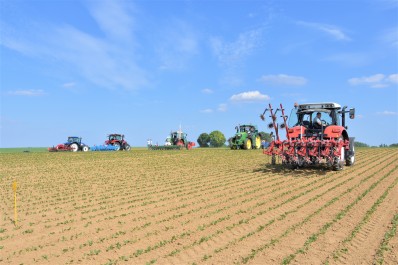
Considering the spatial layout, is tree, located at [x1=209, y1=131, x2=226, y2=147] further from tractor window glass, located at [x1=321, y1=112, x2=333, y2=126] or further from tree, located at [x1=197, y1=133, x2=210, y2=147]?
tractor window glass, located at [x1=321, y1=112, x2=333, y2=126]

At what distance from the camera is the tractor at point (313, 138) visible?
11133mm

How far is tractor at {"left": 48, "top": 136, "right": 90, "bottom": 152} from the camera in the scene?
32781mm

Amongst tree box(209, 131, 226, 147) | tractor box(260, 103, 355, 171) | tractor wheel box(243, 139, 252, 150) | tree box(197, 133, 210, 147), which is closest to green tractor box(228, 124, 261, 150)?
tractor wheel box(243, 139, 252, 150)

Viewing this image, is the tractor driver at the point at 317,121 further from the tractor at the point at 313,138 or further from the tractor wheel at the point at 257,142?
the tractor wheel at the point at 257,142

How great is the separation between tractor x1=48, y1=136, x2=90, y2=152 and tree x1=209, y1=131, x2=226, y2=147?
4708cm

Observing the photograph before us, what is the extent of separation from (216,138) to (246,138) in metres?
51.9

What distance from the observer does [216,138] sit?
262ft

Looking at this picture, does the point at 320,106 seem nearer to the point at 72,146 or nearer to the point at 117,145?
the point at 117,145

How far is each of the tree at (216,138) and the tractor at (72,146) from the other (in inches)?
1853

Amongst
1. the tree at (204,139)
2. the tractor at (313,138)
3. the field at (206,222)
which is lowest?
the field at (206,222)

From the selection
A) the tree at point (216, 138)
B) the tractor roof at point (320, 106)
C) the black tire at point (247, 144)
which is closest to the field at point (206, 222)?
the tractor roof at point (320, 106)

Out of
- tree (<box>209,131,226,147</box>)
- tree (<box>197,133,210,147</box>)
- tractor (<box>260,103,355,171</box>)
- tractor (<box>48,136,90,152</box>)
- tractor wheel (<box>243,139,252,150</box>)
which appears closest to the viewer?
tractor (<box>260,103,355,171</box>)

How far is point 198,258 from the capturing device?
4230mm

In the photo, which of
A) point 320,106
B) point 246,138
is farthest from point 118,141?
point 320,106
